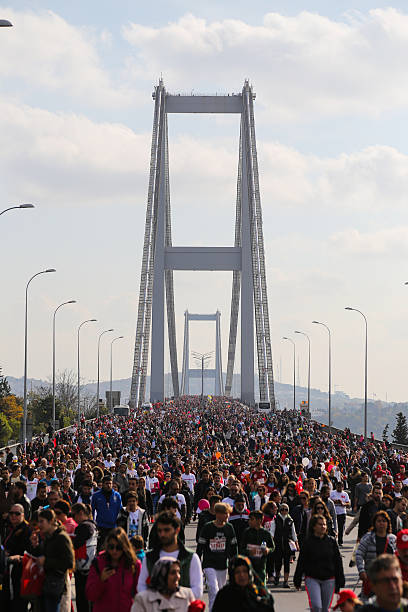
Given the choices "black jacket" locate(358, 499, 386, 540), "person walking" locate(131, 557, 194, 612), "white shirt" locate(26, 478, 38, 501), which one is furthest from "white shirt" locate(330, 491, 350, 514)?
"person walking" locate(131, 557, 194, 612)

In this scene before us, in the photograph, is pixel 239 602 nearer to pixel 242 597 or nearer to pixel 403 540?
pixel 242 597

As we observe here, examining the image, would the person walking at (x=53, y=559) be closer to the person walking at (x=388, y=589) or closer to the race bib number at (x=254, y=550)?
the race bib number at (x=254, y=550)

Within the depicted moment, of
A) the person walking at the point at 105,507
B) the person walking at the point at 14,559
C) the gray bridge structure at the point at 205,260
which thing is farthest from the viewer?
the gray bridge structure at the point at 205,260

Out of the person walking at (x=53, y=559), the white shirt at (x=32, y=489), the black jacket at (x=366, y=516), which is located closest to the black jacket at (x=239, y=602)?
the person walking at (x=53, y=559)

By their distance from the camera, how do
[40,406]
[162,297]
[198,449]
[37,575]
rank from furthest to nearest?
[162,297] → [40,406] → [198,449] → [37,575]

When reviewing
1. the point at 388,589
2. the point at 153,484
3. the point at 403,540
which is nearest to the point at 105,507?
the point at 403,540

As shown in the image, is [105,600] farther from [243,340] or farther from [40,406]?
[243,340]

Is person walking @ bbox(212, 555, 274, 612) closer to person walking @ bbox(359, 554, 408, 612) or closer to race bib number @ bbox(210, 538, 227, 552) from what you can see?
person walking @ bbox(359, 554, 408, 612)

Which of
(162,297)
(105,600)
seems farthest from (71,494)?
(162,297)
